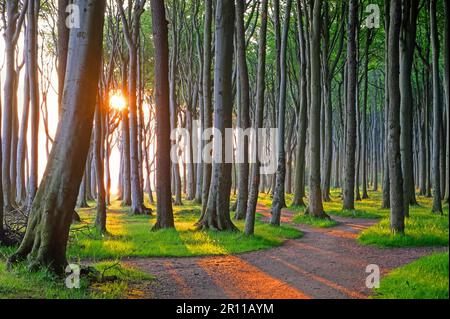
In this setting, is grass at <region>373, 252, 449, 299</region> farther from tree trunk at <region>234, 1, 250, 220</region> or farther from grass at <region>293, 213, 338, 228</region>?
grass at <region>293, 213, 338, 228</region>

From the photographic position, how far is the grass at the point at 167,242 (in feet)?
31.9

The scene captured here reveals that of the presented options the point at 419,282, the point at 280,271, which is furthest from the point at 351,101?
the point at 419,282

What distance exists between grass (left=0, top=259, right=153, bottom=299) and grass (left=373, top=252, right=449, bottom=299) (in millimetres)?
3296

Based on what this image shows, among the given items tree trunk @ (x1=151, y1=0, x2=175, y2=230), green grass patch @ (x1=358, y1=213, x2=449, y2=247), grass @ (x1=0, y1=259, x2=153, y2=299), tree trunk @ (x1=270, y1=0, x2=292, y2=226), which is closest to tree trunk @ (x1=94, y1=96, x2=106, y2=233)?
tree trunk @ (x1=151, y1=0, x2=175, y2=230)

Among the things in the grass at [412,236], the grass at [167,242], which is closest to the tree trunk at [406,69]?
the grass at [412,236]

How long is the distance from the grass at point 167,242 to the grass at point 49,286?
263 cm

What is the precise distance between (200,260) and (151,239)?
8.11ft

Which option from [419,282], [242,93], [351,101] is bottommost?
[419,282]

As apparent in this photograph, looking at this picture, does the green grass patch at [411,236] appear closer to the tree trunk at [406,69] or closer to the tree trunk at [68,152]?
the tree trunk at [406,69]

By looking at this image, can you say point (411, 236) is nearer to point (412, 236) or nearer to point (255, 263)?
point (412, 236)

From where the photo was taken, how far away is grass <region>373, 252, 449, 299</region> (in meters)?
5.55

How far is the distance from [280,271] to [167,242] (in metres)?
3.76

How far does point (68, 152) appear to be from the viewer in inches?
265
